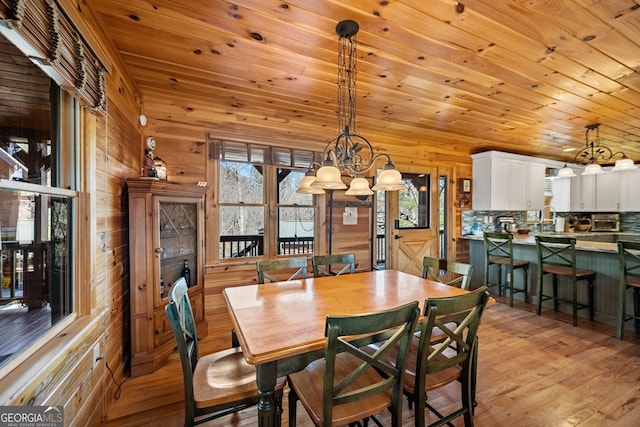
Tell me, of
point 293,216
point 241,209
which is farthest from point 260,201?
point 293,216

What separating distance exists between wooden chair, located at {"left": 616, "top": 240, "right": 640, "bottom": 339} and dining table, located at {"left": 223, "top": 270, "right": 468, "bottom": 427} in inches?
89.3

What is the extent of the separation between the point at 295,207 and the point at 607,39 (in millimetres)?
3240

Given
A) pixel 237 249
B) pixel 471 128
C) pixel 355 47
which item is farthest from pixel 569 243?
pixel 237 249

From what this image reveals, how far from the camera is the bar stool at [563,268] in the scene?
3227 mm

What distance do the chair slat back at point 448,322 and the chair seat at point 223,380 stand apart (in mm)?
752

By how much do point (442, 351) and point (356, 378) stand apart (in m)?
0.56

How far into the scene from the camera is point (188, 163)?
123 inches

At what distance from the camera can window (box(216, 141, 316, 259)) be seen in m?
3.38

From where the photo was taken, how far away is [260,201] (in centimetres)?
354

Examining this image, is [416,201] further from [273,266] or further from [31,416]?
[31,416]

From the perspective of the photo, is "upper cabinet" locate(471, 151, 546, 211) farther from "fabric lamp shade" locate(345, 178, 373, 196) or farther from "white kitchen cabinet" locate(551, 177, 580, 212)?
"fabric lamp shade" locate(345, 178, 373, 196)

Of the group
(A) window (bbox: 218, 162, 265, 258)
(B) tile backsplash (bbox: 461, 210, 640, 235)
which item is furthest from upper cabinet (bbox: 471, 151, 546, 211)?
(A) window (bbox: 218, 162, 265, 258)

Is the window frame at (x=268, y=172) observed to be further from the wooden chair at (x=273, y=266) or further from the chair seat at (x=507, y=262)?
the chair seat at (x=507, y=262)

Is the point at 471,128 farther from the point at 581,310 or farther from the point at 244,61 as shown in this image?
the point at 244,61
